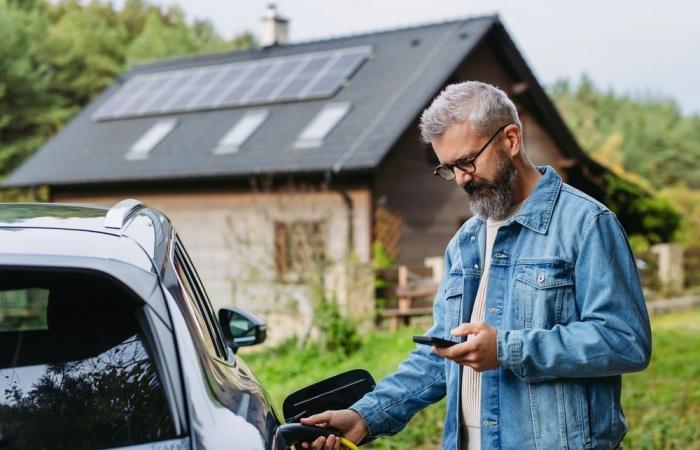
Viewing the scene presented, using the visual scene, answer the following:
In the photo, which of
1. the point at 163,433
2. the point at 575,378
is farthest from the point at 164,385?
the point at 575,378

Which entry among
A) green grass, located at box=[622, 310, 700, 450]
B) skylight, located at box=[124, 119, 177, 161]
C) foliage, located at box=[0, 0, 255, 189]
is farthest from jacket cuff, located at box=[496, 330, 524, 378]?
foliage, located at box=[0, 0, 255, 189]

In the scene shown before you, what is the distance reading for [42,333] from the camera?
242 centimetres

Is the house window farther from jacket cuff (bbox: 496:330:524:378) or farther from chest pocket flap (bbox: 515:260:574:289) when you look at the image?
jacket cuff (bbox: 496:330:524:378)

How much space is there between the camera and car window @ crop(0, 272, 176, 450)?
2105mm

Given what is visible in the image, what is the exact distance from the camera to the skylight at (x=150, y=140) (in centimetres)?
2288

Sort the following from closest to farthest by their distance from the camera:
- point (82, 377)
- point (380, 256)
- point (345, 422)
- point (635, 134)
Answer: point (82, 377) → point (345, 422) → point (380, 256) → point (635, 134)

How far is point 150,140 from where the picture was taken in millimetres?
23234

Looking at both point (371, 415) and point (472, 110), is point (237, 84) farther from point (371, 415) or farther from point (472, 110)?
point (472, 110)

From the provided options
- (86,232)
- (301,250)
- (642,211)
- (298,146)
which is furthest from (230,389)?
(642,211)

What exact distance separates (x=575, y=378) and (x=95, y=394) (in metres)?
1.36

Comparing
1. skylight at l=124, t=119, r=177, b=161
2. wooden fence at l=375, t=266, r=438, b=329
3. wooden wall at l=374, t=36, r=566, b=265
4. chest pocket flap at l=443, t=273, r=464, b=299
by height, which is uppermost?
skylight at l=124, t=119, r=177, b=161

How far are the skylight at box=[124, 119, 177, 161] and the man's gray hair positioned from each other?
20426 mm

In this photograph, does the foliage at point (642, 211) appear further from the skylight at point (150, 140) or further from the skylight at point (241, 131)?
the skylight at point (150, 140)

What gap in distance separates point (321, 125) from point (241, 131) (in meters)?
2.42
